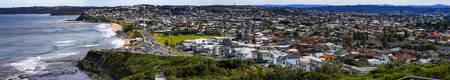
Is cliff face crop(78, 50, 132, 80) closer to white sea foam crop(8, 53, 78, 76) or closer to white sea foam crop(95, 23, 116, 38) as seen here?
white sea foam crop(8, 53, 78, 76)

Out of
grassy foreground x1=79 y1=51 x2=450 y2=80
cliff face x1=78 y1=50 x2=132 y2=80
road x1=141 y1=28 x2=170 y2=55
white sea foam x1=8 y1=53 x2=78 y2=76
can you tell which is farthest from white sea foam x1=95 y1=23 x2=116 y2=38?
grassy foreground x1=79 y1=51 x2=450 y2=80

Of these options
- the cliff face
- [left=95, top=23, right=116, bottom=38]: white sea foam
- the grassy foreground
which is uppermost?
the grassy foreground

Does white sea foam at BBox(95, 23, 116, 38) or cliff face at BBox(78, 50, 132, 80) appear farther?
white sea foam at BBox(95, 23, 116, 38)

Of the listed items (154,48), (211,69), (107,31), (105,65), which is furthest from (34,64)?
(107,31)

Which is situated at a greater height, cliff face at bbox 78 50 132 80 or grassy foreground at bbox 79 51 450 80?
grassy foreground at bbox 79 51 450 80

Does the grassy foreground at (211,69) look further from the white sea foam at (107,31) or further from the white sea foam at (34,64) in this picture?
the white sea foam at (107,31)

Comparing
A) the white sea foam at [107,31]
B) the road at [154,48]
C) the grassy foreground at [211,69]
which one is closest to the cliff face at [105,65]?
the grassy foreground at [211,69]

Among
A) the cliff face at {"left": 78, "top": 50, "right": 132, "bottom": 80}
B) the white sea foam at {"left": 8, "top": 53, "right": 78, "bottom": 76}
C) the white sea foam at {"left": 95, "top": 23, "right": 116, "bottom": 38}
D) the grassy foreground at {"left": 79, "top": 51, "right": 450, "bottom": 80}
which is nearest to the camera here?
the grassy foreground at {"left": 79, "top": 51, "right": 450, "bottom": 80}

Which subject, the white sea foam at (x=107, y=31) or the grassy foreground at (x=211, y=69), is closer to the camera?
the grassy foreground at (x=211, y=69)
